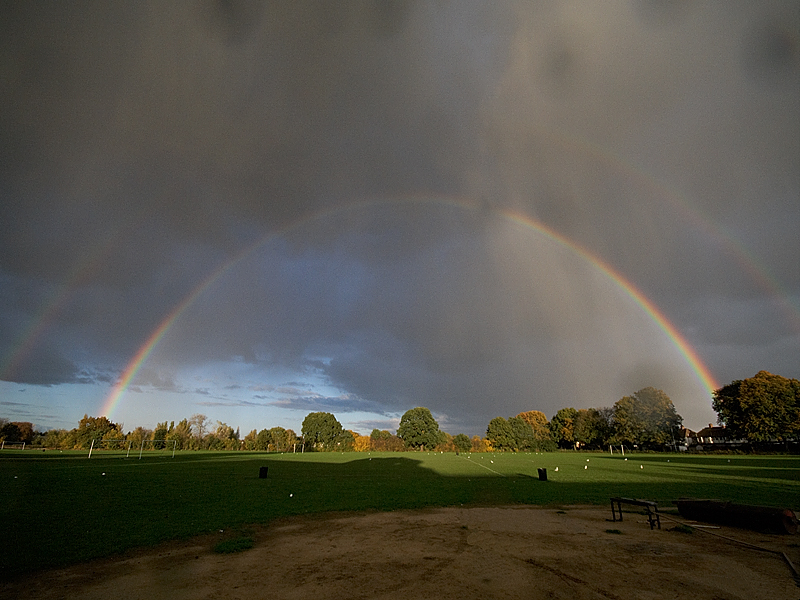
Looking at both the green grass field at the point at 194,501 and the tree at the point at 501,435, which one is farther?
the tree at the point at 501,435

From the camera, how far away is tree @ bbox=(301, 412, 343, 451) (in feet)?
387

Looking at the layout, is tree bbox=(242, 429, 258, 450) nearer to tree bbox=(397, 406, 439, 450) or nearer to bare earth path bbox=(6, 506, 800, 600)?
tree bbox=(397, 406, 439, 450)

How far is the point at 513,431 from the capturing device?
11388 centimetres

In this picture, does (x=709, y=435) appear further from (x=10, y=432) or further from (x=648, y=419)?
(x=10, y=432)

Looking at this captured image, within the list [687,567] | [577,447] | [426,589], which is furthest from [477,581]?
[577,447]

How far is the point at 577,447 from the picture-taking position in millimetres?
105938

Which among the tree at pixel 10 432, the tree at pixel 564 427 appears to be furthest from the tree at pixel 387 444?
the tree at pixel 10 432

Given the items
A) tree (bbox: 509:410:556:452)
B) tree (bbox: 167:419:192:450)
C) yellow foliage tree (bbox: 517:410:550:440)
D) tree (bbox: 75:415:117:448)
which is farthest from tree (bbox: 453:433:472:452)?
tree (bbox: 75:415:117:448)

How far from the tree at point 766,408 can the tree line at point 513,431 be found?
4.7 inches

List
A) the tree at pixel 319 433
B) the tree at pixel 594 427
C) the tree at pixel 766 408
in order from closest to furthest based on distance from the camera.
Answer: the tree at pixel 766 408, the tree at pixel 594 427, the tree at pixel 319 433

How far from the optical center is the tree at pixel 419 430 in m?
114

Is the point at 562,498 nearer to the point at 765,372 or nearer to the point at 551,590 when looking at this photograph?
the point at 551,590

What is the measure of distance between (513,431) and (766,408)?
2392 inches

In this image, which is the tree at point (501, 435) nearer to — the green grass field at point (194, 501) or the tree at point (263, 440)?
the tree at point (263, 440)
